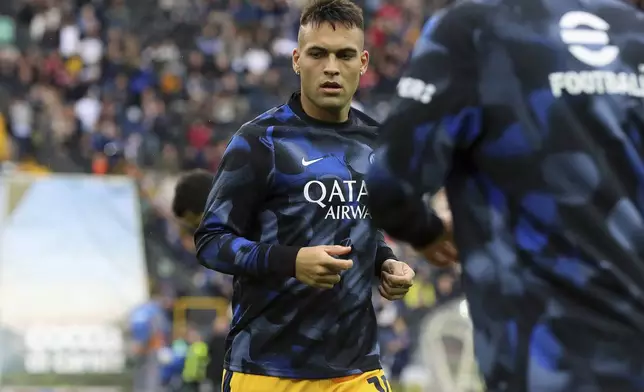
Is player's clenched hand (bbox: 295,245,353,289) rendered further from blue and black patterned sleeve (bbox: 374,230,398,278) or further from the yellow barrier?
the yellow barrier

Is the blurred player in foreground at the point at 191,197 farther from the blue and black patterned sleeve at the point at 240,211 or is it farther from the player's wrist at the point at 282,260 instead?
the player's wrist at the point at 282,260

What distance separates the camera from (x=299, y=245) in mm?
5035

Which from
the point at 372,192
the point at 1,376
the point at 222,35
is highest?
the point at 372,192

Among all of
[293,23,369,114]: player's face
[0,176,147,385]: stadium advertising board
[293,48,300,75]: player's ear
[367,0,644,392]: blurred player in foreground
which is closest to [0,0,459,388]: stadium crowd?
[0,176,147,385]: stadium advertising board

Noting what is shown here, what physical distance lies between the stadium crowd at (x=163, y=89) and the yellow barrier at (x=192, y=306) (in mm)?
146

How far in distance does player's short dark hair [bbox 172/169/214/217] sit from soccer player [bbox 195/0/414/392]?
4.34 ft

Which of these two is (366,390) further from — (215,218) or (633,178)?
(633,178)

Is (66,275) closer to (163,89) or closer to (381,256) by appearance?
(163,89)

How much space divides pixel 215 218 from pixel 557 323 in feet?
7.14

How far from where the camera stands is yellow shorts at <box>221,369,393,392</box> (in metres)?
5.04

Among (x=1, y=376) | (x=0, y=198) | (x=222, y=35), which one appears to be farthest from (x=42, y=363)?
(x=222, y=35)

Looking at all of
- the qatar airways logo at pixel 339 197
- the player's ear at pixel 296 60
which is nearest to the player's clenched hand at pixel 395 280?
the qatar airways logo at pixel 339 197

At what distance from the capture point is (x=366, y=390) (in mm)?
5121

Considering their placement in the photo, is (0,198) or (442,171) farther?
(0,198)
